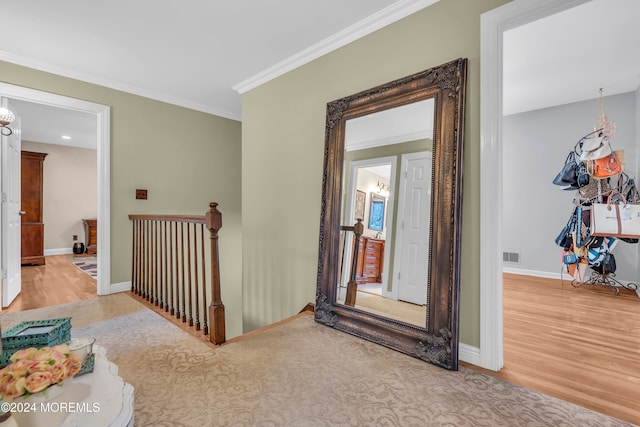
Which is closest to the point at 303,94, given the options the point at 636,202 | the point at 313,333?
the point at 313,333

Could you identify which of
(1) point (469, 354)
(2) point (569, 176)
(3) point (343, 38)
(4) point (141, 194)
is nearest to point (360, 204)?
(1) point (469, 354)

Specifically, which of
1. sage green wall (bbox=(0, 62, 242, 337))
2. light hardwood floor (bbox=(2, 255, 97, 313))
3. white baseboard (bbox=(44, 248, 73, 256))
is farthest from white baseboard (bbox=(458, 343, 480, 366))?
white baseboard (bbox=(44, 248, 73, 256))

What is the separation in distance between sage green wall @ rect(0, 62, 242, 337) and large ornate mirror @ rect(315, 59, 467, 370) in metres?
2.50

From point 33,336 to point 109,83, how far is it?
3.44 meters

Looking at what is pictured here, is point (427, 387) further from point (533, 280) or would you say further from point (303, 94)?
point (533, 280)

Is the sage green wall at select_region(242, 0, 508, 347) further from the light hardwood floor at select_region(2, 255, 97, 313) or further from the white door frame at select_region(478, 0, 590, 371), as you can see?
the light hardwood floor at select_region(2, 255, 97, 313)

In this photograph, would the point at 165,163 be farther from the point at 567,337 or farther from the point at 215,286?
the point at 567,337

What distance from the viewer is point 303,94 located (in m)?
2.98

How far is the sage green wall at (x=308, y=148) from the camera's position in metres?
1.87

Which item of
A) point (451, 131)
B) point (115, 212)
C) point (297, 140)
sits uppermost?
point (297, 140)

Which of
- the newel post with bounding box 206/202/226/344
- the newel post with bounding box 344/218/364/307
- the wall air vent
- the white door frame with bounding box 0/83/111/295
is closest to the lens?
the newel post with bounding box 206/202/226/344

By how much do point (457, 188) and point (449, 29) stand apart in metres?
1.06

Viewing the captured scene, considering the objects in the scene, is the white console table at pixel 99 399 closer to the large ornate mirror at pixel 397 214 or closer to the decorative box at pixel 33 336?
the decorative box at pixel 33 336

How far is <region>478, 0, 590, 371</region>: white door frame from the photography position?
176cm
